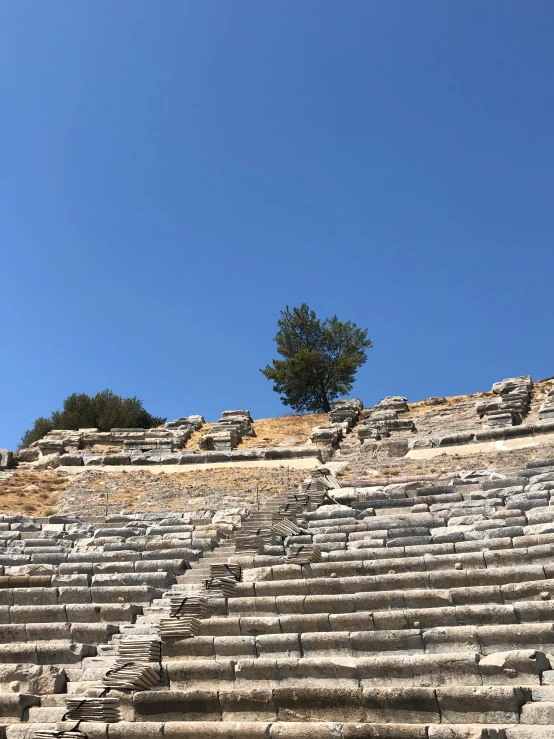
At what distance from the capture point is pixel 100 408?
3148 centimetres

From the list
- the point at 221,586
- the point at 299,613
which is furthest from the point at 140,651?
the point at 299,613

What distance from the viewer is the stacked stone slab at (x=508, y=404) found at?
18438 mm

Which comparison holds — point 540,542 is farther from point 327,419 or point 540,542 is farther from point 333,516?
point 327,419

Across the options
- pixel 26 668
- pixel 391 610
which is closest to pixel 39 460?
pixel 26 668

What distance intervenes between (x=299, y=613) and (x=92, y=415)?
2362 centimetres

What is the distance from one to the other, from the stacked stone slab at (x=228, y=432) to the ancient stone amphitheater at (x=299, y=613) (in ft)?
18.5

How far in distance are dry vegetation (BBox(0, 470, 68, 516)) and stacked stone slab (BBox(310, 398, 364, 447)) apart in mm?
6584

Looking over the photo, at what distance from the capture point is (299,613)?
8734 mm

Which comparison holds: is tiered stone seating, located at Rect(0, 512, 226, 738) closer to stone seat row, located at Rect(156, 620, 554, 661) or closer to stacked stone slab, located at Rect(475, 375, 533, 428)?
stone seat row, located at Rect(156, 620, 554, 661)

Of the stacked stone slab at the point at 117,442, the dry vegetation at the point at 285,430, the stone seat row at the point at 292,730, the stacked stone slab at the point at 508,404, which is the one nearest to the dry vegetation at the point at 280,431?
the dry vegetation at the point at 285,430

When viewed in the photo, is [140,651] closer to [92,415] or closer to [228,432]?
[228,432]

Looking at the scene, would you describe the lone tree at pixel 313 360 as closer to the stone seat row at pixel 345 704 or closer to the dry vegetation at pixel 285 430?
the dry vegetation at pixel 285 430

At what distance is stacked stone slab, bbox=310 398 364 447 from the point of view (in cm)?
1994

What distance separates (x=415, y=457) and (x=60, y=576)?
8.71 m
